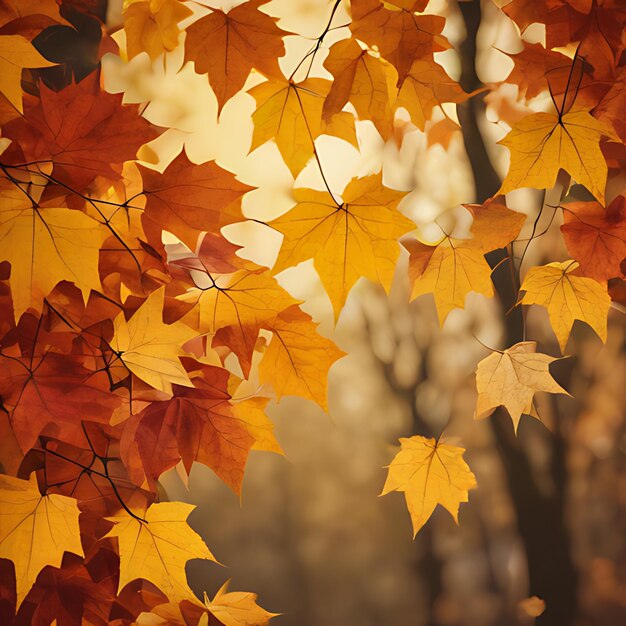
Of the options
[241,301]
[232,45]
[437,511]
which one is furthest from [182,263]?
[437,511]

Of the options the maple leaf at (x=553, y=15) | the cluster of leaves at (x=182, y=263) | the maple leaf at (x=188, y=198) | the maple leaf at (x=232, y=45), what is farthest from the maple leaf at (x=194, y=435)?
the maple leaf at (x=553, y=15)

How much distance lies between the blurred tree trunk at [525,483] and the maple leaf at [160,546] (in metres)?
0.90

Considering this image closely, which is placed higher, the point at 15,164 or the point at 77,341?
the point at 15,164

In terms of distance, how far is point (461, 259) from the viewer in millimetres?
618

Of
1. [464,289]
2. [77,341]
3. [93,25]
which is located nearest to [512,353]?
[464,289]

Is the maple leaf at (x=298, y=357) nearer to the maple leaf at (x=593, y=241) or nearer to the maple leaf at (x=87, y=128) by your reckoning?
the maple leaf at (x=87, y=128)

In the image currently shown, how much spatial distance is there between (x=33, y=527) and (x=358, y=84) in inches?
19.4

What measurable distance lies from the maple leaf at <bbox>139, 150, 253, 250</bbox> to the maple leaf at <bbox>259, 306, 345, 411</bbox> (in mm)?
117

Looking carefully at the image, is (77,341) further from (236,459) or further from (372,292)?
(372,292)

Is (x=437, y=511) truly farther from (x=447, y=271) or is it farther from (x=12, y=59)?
(x=12, y=59)

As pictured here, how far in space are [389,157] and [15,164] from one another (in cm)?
93

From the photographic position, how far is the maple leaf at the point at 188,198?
490mm

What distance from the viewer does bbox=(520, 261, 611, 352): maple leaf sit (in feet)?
2.18

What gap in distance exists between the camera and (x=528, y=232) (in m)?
1.22
